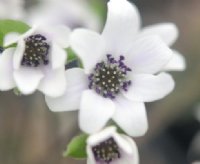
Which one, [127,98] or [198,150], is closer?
[127,98]

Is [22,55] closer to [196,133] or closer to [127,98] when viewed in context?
[127,98]

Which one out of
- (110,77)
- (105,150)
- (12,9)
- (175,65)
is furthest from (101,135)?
(12,9)

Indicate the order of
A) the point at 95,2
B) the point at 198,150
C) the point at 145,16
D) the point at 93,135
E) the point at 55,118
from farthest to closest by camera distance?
the point at 145,16 → the point at 95,2 → the point at 198,150 → the point at 55,118 → the point at 93,135

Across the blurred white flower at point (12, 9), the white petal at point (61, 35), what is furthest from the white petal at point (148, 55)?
the blurred white flower at point (12, 9)

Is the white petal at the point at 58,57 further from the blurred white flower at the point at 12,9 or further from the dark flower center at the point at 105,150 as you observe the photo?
the blurred white flower at the point at 12,9

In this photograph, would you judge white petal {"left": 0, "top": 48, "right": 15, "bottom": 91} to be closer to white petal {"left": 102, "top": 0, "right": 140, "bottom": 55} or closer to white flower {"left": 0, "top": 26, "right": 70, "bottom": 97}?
white flower {"left": 0, "top": 26, "right": 70, "bottom": 97}

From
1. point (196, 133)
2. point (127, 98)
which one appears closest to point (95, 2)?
point (196, 133)
